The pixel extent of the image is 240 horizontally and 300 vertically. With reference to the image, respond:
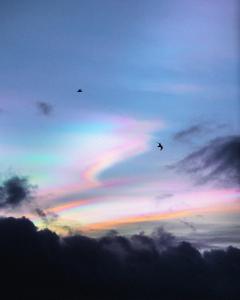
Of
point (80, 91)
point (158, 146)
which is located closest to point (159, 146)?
point (158, 146)

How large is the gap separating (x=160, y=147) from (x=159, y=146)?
79 centimetres

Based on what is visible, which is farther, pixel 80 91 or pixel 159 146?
pixel 159 146

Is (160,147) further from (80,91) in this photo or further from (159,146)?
(80,91)

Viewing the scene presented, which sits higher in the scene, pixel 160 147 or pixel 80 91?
pixel 80 91

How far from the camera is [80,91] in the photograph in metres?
86.2

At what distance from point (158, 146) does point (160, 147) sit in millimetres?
1470

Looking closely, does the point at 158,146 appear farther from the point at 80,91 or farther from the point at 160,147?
the point at 80,91

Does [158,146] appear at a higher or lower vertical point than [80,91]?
lower

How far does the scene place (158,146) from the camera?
303ft

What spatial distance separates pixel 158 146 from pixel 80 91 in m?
44.2

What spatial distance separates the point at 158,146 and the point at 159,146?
0.77 m

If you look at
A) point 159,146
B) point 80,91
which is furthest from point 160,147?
point 80,91

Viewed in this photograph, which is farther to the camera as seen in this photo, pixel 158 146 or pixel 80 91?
pixel 158 146

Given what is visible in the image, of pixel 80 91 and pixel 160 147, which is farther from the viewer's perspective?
pixel 160 147
